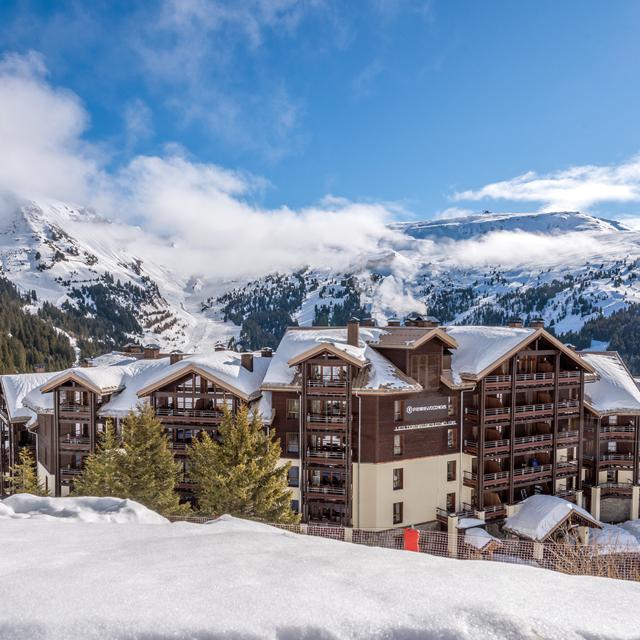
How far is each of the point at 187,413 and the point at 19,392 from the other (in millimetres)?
20341

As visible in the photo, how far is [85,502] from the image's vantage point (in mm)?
13273

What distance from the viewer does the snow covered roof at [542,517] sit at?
108ft

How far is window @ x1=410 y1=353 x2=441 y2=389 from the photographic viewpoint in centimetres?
3444

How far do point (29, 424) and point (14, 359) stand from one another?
105 meters

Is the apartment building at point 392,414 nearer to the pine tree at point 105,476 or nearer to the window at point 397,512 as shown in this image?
the window at point 397,512

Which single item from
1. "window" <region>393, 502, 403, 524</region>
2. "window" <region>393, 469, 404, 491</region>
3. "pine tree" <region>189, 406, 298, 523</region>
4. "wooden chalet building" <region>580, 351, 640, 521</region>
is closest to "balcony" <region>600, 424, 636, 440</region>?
"wooden chalet building" <region>580, 351, 640, 521</region>

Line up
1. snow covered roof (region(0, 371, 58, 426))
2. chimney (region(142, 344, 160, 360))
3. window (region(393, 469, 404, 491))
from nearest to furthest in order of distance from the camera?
window (region(393, 469, 404, 491)) → snow covered roof (region(0, 371, 58, 426)) → chimney (region(142, 344, 160, 360))

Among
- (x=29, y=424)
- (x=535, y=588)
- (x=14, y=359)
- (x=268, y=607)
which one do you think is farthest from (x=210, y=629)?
(x=14, y=359)

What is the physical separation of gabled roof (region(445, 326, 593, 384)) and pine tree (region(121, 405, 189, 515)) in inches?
794

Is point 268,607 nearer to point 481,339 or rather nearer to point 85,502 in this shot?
point 85,502

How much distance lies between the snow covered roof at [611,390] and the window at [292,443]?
79.0 feet

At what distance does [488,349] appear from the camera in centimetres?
3638

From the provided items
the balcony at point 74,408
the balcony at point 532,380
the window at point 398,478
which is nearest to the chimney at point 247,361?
the balcony at point 74,408

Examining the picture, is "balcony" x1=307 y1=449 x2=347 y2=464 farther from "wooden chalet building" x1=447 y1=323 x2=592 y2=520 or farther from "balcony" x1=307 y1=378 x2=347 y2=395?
"wooden chalet building" x1=447 y1=323 x2=592 y2=520
